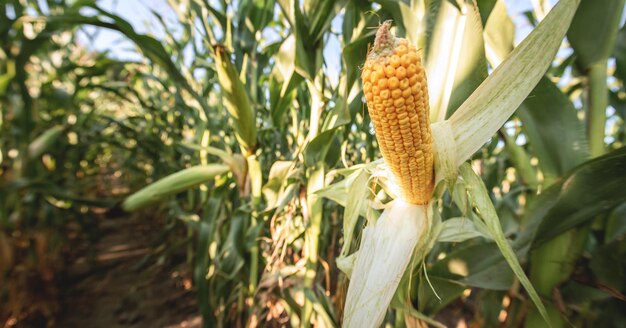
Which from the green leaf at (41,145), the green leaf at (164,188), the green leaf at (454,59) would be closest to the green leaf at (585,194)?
the green leaf at (454,59)

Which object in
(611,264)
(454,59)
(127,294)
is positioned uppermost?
(454,59)

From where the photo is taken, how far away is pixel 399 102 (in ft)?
1.38

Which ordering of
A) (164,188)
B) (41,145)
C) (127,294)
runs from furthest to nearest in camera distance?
1. (127,294)
2. (41,145)
3. (164,188)

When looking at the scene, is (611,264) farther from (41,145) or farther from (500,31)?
(41,145)

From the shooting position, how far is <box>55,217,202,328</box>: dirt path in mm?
1773

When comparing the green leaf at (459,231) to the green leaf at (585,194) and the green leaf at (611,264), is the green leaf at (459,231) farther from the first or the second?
the green leaf at (611,264)

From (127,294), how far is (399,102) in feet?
7.28

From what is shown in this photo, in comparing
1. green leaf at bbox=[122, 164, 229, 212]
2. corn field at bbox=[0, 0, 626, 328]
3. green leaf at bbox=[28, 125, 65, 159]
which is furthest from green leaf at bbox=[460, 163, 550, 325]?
green leaf at bbox=[28, 125, 65, 159]

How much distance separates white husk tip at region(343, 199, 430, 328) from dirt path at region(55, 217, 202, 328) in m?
1.52

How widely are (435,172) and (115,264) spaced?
2571 millimetres

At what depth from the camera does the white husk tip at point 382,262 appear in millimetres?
497

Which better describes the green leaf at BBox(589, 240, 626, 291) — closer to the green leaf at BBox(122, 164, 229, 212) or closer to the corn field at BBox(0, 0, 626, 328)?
the corn field at BBox(0, 0, 626, 328)

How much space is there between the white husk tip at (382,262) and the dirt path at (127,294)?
152 cm

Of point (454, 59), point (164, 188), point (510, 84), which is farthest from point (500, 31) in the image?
point (164, 188)
